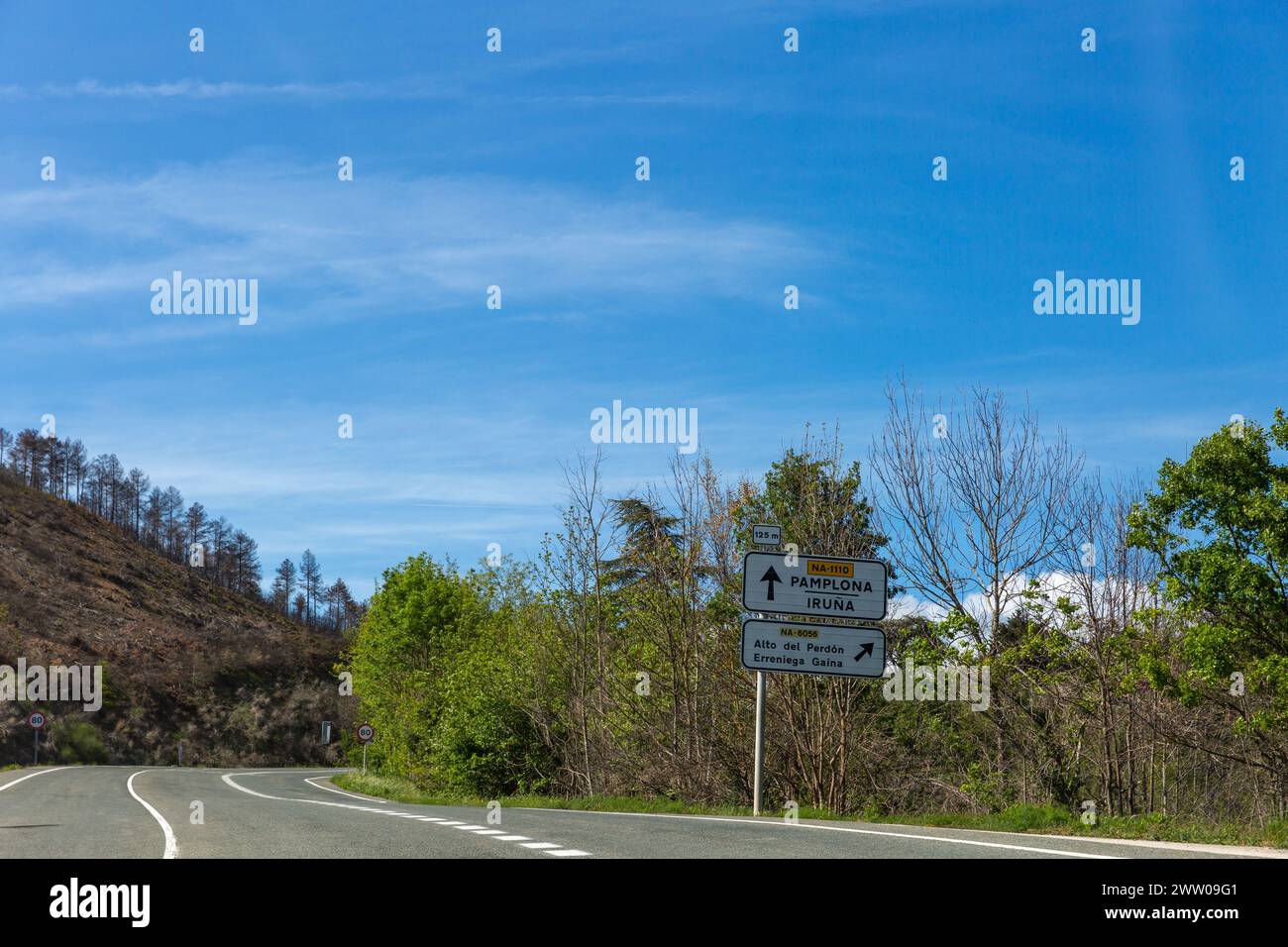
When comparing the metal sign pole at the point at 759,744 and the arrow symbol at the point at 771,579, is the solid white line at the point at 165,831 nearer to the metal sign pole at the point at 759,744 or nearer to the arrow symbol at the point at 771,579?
the metal sign pole at the point at 759,744

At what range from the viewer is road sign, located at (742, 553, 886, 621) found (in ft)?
60.8

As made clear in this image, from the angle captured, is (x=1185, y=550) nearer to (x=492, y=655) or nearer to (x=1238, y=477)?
(x=1238, y=477)

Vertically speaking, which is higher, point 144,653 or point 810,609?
point 810,609

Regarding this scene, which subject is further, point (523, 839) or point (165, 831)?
point (165, 831)

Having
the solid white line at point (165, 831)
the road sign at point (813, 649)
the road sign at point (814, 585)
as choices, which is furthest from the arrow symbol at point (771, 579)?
the solid white line at point (165, 831)

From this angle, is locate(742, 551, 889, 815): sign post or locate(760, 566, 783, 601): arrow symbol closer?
locate(742, 551, 889, 815): sign post
